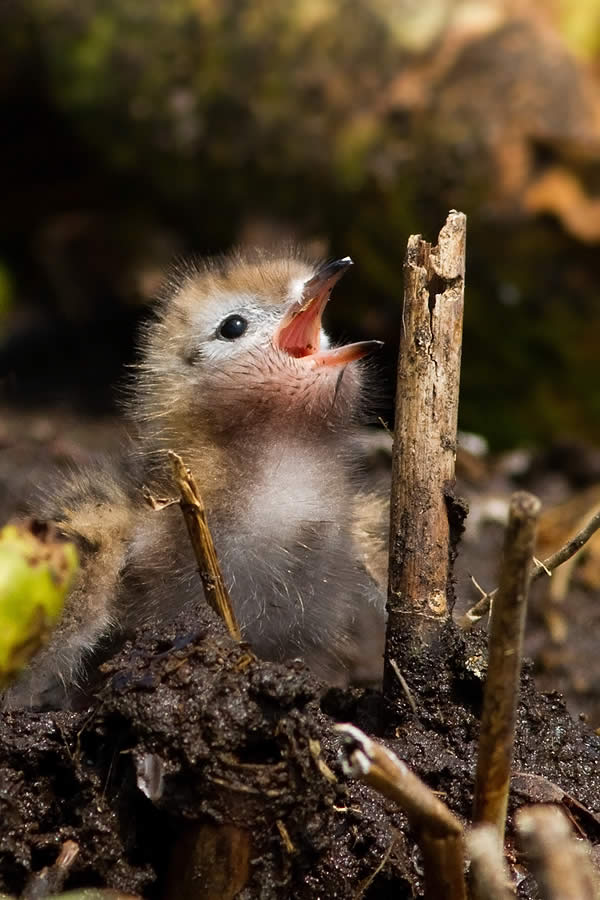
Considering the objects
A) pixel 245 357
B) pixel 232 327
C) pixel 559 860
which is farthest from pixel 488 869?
pixel 232 327

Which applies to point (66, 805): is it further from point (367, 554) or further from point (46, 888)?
point (367, 554)

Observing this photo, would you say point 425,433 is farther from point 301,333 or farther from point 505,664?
point 301,333

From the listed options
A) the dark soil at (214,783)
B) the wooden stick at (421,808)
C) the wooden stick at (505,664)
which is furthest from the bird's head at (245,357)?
the wooden stick at (421,808)

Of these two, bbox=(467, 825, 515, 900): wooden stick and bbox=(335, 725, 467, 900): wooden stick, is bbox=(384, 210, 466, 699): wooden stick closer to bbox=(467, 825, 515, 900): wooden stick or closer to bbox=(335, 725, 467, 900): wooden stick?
bbox=(335, 725, 467, 900): wooden stick

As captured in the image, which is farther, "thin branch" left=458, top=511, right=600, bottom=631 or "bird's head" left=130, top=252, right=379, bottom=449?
"bird's head" left=130, top=252, right=379, bottom=449

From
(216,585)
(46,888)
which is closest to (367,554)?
(216,585)

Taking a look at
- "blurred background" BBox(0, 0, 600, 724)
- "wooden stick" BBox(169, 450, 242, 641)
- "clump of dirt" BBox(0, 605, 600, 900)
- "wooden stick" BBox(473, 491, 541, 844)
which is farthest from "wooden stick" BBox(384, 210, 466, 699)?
"blurred background" BBox(0, 0, 600, 724)

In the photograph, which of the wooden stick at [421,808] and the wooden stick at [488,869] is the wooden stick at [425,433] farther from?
the wooden stick at [488,869]
